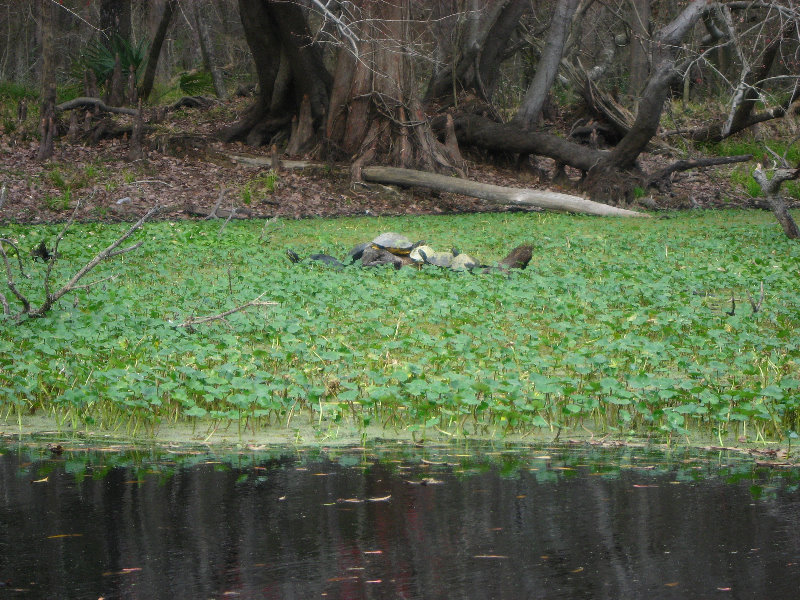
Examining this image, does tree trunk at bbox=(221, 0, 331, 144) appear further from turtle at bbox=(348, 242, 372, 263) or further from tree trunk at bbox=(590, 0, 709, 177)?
turtle at bbox=(348, 242, 372, 263)

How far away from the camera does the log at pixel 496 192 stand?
19.2m

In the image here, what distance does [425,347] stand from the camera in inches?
309

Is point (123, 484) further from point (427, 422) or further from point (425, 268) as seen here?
point (425, 268)

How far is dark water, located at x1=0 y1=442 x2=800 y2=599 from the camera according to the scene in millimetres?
3576

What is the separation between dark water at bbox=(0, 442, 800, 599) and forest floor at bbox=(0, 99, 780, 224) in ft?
44.5

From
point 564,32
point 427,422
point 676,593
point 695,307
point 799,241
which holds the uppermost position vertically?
point 564,32

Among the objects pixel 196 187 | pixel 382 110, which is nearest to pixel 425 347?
pixel 196 187

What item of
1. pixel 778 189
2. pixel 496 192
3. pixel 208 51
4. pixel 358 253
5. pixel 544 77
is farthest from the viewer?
pixel 208 51

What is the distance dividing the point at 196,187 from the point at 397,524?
1697 cm

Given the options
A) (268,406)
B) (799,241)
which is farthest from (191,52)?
Answer: (268,406)

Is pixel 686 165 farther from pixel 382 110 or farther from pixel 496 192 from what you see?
pixel 382 110

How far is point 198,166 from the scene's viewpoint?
21.8 meters

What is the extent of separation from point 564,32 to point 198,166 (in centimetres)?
898

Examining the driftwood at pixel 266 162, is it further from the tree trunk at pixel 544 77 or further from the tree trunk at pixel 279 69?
the tree trunk at pixel 544 77
